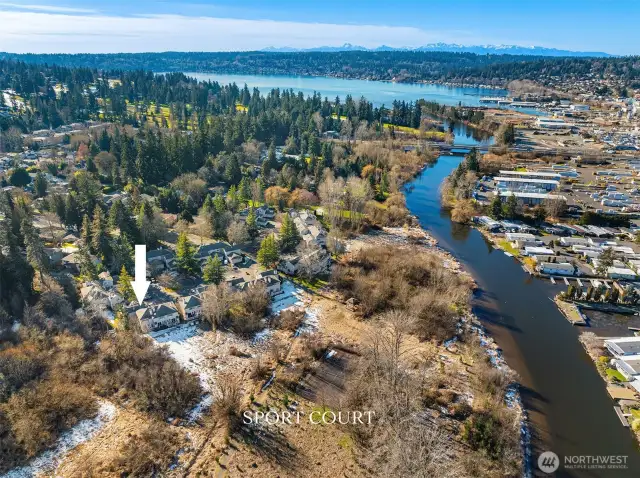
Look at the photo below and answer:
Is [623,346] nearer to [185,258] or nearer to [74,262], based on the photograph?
[185,258]

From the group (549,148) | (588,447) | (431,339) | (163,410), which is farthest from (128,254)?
(549,148)

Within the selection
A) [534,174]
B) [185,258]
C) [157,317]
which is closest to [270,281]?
[185,258]

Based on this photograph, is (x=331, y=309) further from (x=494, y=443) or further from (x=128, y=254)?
(x=128, y=254)

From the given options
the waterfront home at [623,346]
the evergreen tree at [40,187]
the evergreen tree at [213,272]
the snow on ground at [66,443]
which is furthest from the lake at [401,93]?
the snow on ground at [66,443]

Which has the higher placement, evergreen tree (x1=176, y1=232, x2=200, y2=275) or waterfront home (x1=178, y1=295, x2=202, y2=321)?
evergreen tree (x1=176, y1=232, x2=200, y2=275)

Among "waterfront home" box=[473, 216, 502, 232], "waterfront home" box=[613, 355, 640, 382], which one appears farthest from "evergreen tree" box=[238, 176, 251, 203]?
"waterfront home" box=[613, 355, 640, 382]

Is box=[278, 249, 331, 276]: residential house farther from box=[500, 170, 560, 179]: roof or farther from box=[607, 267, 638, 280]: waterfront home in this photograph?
box=[500, 170, 560, 179]: roof

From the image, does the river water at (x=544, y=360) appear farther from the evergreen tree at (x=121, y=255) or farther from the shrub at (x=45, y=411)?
the evergreen tree at (x=121, y=255)
